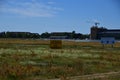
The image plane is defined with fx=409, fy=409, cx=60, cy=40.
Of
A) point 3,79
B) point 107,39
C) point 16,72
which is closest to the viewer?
point 3,79

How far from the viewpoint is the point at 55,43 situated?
176 feet

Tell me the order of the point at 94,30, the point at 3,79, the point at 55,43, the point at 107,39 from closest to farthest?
the point at 3,79
the point at 55,43
the point at 107,39
the point at 94,30

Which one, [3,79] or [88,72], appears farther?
[88,72]

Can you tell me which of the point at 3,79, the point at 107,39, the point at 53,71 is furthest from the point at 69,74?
the point at 107,39

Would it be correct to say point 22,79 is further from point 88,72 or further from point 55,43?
point 55,43

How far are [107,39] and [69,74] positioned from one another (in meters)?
47.5

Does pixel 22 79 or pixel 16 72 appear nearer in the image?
pixel 22 79

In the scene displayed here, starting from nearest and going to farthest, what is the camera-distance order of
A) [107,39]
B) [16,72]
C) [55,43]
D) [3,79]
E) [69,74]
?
1. [3,79]
2. [16,72]
3. [69,74]
4. [55,43]
5. [107,39]

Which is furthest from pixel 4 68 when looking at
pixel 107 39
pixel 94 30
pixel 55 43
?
pixel 94 30

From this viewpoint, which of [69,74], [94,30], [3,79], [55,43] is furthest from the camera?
[94,30]

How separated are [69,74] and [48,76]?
4.75ft

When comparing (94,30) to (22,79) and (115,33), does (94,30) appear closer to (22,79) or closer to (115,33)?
(115,33)

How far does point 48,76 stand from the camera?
20.0 metres

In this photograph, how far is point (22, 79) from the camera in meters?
18.1
